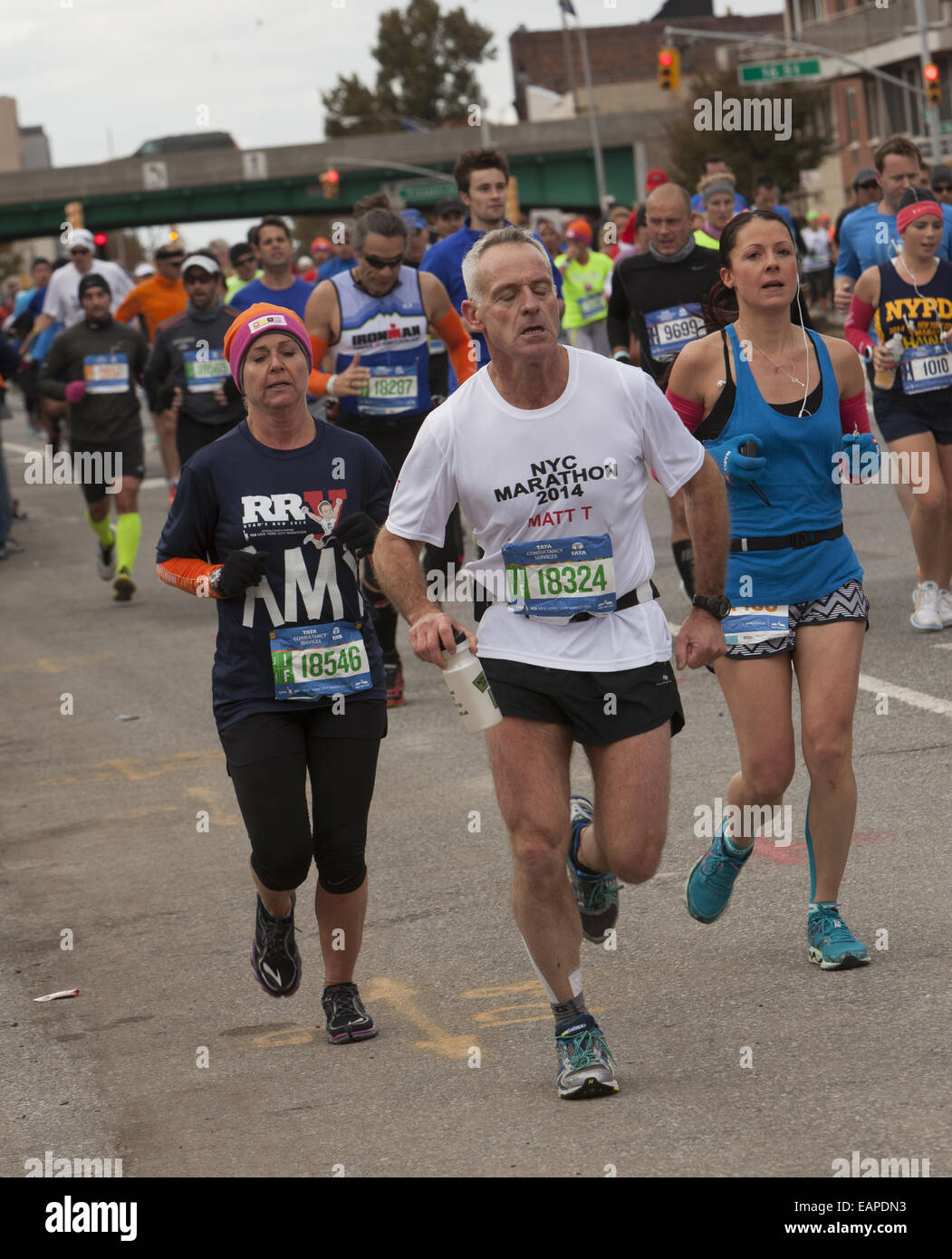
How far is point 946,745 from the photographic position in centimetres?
794

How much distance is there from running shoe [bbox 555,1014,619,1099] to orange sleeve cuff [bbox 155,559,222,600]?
1.47m

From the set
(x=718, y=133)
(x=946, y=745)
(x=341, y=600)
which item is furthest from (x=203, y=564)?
(x=718, y=133)

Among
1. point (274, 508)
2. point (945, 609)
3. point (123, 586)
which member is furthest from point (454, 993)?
point (123, 586)

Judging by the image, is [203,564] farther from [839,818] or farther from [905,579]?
[905,579]

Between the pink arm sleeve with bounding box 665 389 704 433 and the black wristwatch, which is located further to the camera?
the pink arm sleeve with bounding box 665 389 704 433

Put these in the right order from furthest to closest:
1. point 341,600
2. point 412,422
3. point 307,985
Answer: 1. point 412,422
2. point 307,985
3. point 341,600

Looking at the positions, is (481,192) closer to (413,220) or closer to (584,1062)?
(413,220)

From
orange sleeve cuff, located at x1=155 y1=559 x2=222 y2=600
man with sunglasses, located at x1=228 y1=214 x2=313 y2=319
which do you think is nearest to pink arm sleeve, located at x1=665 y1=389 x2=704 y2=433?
orange sleeve cuff, located at x1=155 y1=559 x2=222 y2=600

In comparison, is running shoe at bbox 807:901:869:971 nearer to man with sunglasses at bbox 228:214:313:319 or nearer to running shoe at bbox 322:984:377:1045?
running shoe at bbox 322:984:377:1045

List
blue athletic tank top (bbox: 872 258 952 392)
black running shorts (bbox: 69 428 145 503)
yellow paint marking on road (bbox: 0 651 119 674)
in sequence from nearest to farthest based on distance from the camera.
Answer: blue athletic tank top (bbox: 872 258 952 392) < yellow paint marking on road (bbox: 0 651 119 674) < black running shorts (bbox: 69 428 145 503)

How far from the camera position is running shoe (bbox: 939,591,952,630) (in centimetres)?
1025

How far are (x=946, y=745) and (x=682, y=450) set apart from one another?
3.30m

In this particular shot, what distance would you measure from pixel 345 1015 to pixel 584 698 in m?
1.23
